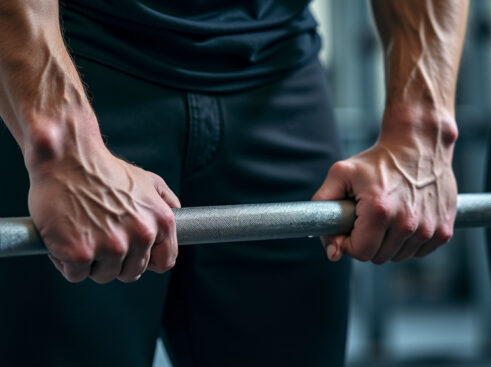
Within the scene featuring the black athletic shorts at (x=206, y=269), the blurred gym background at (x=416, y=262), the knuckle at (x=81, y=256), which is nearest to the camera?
the knuckle at (x=81, y=256)

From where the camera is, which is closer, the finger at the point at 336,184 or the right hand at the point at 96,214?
the right hand at the point at 96,214

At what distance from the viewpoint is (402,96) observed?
752 mm

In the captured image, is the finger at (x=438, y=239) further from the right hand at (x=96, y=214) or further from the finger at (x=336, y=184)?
the right hand at (x=96, y=214)

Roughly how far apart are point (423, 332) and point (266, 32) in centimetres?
266

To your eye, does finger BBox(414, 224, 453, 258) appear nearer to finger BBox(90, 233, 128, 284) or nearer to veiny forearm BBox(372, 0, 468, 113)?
veiny forearm BBox(372, 0, 468, 113)

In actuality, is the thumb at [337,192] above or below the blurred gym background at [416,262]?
above

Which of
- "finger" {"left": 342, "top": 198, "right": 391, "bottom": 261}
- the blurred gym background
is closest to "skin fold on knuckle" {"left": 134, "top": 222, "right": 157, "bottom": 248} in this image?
"finger" {"left": 342, "top": 198, "right": 391, "bottom": 261}

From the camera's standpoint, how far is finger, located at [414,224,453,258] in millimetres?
722

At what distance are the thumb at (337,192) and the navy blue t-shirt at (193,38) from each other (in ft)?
0.49

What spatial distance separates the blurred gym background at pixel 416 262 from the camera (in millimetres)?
2590

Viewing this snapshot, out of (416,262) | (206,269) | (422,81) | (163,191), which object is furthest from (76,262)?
(416,262)

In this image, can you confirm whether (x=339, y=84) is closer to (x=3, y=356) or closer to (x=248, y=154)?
(x=248, y=154)

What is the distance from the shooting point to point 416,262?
3484 millimetres

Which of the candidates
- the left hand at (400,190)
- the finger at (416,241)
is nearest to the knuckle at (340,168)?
the left hand at (400,190)
